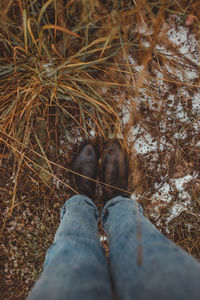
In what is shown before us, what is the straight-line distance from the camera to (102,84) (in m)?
0.88

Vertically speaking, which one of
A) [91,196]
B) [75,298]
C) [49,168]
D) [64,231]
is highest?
[49,168]

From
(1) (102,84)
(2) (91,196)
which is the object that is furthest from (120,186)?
(1) (102,84)

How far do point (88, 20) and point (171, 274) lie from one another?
0.93m

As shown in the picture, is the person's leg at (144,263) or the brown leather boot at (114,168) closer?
the person's leg at (144,263)

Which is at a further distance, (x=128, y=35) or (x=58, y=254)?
(x=128, y=35)

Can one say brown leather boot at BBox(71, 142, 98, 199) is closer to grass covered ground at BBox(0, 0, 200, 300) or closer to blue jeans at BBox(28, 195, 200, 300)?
grass covered ground at BBox(0, 0, 200, 300)

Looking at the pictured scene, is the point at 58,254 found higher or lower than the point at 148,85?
lower

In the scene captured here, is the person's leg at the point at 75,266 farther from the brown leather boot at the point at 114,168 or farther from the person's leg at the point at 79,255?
the brown leather boot at the point at 114,168

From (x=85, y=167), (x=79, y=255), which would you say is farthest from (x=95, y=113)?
(x=79, y=255)

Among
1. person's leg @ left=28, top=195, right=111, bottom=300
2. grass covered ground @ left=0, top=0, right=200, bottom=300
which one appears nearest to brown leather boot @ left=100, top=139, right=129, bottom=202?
grass covered ground @ left=0, top=0, right=200, bottom=300

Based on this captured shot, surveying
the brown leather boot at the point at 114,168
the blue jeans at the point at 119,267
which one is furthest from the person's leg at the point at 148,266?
the brown leather boot at the point at 114,168

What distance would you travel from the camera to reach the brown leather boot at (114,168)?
0.98 metres

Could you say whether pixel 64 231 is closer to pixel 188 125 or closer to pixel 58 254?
pixel 58 254

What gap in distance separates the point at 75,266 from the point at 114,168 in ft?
1.72
